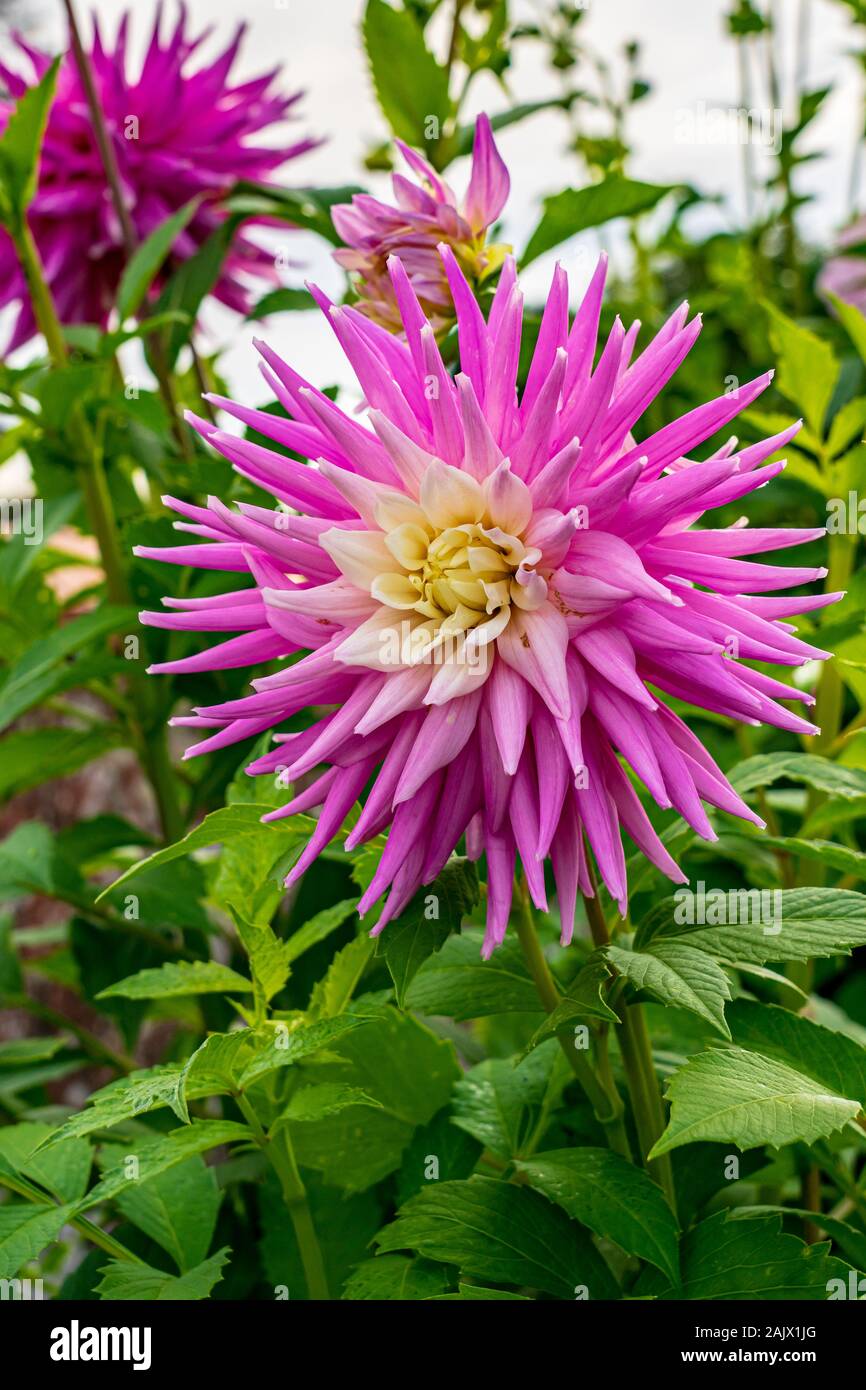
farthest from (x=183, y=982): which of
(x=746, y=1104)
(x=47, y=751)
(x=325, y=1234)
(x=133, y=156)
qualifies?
(x=133, y=156)

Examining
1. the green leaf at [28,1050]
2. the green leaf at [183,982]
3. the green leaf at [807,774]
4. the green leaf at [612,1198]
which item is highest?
the green leaf at [807,774]

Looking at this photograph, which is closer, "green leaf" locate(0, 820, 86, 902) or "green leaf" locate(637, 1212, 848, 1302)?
"green leaf" locate(637, 1212, 848, 1302)

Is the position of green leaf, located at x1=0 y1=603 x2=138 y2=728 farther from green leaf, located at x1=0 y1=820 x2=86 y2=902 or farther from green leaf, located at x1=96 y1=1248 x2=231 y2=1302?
green leaf, located at x1=96 y1=1248 x2=231 y2=1302

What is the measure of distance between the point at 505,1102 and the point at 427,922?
0.60 ft

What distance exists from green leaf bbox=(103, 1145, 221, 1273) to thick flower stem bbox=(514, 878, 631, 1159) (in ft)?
0.60

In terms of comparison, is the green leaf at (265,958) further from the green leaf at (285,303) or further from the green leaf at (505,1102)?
the green leaf at (285,303)

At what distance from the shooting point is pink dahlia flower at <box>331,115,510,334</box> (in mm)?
526

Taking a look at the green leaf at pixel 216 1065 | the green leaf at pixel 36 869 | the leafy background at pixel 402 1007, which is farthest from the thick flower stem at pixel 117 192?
the green leaf at pixel 216 1065

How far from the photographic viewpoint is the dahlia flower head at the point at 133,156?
3.13 feet

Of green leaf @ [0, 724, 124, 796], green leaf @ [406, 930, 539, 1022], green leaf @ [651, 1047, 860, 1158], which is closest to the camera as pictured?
green leaf @ [651, 1047, 860, 1158]

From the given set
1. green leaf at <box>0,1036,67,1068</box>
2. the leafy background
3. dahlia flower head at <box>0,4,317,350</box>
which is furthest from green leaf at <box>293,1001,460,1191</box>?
dahlia flower head at <box>0,4,317,350</box>

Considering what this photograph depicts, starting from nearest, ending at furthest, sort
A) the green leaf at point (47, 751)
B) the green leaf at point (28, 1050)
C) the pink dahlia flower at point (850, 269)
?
1. the green leaf at point (28, 1050)
2. the green leaf at point (47, 751)
3. the pink dahlia flower at point (850, 269)

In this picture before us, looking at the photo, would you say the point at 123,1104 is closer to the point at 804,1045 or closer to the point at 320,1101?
the point at 320,1101

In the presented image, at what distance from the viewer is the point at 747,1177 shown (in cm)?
59
